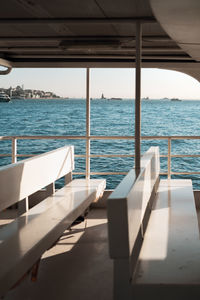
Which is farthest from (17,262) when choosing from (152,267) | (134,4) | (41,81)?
(41,81)

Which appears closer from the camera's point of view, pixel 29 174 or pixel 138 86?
pixel 138 86

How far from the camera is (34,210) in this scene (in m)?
3.48

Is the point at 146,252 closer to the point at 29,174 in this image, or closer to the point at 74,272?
the point at 74,272

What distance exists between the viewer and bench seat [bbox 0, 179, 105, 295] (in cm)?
225

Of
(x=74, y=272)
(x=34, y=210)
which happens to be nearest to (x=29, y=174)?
(x=34, y=210)

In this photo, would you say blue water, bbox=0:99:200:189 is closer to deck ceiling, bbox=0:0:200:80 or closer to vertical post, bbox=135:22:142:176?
deck ceiling, bbox=0:0:200:80

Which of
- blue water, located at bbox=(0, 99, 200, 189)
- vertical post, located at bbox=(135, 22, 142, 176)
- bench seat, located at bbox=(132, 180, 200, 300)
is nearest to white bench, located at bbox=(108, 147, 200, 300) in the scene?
bench seat, located at bbox=(132, 180, 200, 300)

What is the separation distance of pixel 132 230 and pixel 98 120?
36933 millimetres

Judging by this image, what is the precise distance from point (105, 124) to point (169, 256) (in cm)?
3573

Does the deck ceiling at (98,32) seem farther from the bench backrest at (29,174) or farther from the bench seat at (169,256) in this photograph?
the bench seat at (169,256)

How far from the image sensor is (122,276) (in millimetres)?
2158

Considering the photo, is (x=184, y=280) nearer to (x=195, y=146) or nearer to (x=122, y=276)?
(x=122, y=276)

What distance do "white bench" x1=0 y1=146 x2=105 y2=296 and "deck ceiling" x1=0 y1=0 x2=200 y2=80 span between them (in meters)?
1.09

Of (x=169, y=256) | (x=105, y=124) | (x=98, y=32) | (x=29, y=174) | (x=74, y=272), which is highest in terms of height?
(x=98, y=32)
